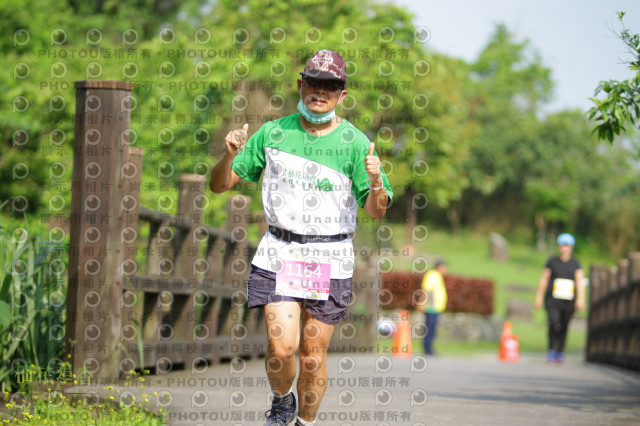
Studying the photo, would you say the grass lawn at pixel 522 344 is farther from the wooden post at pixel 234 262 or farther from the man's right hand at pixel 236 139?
the man's right hand at pixel 236 139

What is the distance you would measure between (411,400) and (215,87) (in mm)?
10547

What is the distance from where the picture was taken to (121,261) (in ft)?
19.4

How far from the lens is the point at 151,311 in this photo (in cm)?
711

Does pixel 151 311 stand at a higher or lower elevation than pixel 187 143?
lower

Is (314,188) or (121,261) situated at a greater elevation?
(314,188)

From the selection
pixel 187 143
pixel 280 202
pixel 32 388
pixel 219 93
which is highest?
pixel 219 93

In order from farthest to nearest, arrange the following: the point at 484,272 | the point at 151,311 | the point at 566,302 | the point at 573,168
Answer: the point at 573,168 → the point at 484,272 → the point at 566,302 → the point at 151,311

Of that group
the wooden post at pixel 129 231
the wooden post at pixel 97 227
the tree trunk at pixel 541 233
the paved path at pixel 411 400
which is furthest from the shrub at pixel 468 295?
the wooden post at pixel 97 227

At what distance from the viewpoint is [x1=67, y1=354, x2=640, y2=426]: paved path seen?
5297 mm

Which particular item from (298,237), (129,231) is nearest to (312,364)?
(298,237)

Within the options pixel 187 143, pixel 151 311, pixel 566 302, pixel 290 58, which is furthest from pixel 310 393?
pixel 290 58

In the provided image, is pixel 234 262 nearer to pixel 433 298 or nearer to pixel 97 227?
pixel 97 227

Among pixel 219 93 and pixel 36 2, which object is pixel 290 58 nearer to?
pixel 219 93

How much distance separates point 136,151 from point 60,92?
1224cm
